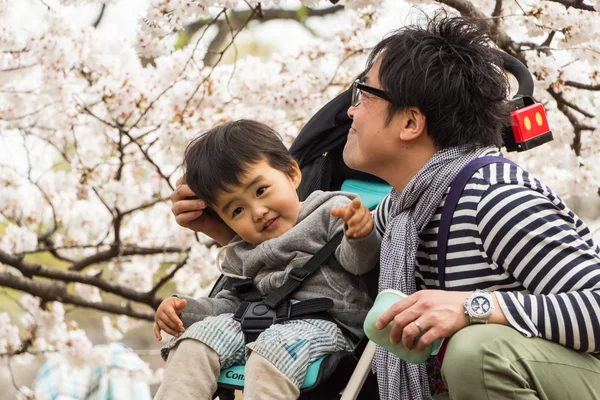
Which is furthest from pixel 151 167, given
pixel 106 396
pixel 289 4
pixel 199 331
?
pixel 199 331

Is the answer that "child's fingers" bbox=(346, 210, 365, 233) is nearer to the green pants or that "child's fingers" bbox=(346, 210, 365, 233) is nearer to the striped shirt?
the striped shirt

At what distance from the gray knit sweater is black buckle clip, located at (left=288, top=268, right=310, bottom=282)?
4 centimetres

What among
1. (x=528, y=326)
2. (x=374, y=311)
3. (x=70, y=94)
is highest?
(x=70, y=94)

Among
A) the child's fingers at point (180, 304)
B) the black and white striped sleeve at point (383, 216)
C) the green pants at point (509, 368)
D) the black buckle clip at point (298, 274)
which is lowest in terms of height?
the green pants at point (509, 368)

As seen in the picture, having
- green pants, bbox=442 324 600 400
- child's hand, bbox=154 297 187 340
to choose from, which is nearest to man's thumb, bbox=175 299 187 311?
child's hand, bbox=154 297 187 340

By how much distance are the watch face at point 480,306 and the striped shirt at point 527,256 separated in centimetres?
3

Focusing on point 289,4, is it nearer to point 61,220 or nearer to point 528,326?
point 61,220

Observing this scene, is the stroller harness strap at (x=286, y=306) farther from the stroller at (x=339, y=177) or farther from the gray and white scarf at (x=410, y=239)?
the gray and white scarf at (x=410, y=239)

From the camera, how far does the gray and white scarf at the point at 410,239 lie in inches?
68.6

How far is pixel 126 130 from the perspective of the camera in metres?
4.88

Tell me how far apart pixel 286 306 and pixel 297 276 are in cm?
8

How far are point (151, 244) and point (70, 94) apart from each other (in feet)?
3.70

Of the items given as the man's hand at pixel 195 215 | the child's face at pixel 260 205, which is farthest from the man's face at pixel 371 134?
the man's hand at pixel 195 215

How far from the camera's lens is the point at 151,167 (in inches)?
213
